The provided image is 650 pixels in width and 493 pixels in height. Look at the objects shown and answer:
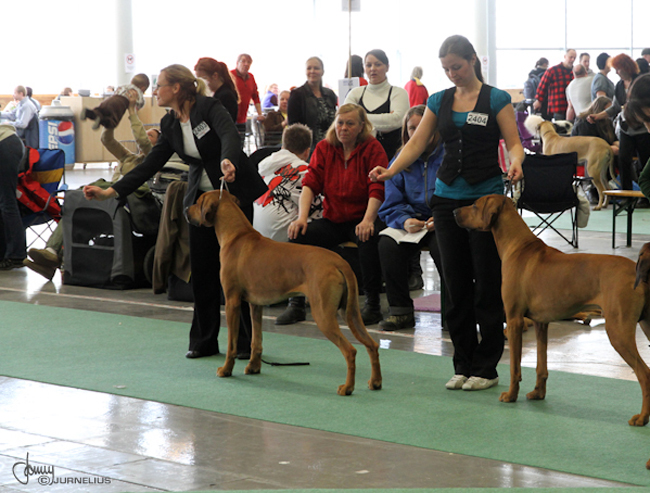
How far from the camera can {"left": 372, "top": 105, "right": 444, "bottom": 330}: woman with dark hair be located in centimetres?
516

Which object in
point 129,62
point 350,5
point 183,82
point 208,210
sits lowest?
point 208,210

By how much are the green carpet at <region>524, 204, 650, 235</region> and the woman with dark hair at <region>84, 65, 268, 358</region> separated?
5.77 m

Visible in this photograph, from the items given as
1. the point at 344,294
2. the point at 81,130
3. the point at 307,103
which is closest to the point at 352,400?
the point at 344,294

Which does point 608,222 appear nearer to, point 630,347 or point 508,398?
point 508,398

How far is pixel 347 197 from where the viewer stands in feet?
17.7

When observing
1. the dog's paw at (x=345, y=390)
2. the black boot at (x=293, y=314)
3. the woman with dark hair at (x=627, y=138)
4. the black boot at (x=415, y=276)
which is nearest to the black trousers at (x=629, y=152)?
the woman with dark hair at (x=627, y=138)

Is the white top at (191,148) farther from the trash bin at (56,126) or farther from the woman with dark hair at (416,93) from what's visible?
the trash bin at (56,126)

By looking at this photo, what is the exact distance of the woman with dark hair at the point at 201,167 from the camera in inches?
168

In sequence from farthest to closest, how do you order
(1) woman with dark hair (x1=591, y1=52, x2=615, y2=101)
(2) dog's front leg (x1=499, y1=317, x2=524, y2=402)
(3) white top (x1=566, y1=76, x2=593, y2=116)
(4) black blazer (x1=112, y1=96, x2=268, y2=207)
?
(3) white top (x1=566, y1=76, x2=593, y2=116)
(1) woman with dark hair (x1=591, y1=52, x2=615, y2=101)
(4) black blazer (x1=112, y1=96, x2=268, y2=207)
(2) dog's front leg (x1=499, y1=317, x2=524, y2=402)

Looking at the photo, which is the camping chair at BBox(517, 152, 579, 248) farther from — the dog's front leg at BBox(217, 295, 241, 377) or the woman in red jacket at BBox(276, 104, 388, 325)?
the dog's front leg at BBox(217, 295, 241, 377)

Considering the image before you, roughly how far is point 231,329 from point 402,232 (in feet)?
5.08

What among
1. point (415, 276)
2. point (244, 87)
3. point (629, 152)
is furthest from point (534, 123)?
point (415, 276)

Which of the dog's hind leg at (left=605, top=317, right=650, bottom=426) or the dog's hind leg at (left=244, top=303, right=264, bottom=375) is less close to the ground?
the dog's hind leg at (left=605, top=317, right=650, bottom=426)

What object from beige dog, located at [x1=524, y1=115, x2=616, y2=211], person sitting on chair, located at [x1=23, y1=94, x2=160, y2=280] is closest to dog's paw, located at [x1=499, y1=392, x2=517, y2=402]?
person sitting on chair, located at [x1=23, y1=94, x2=160, y2=280]
